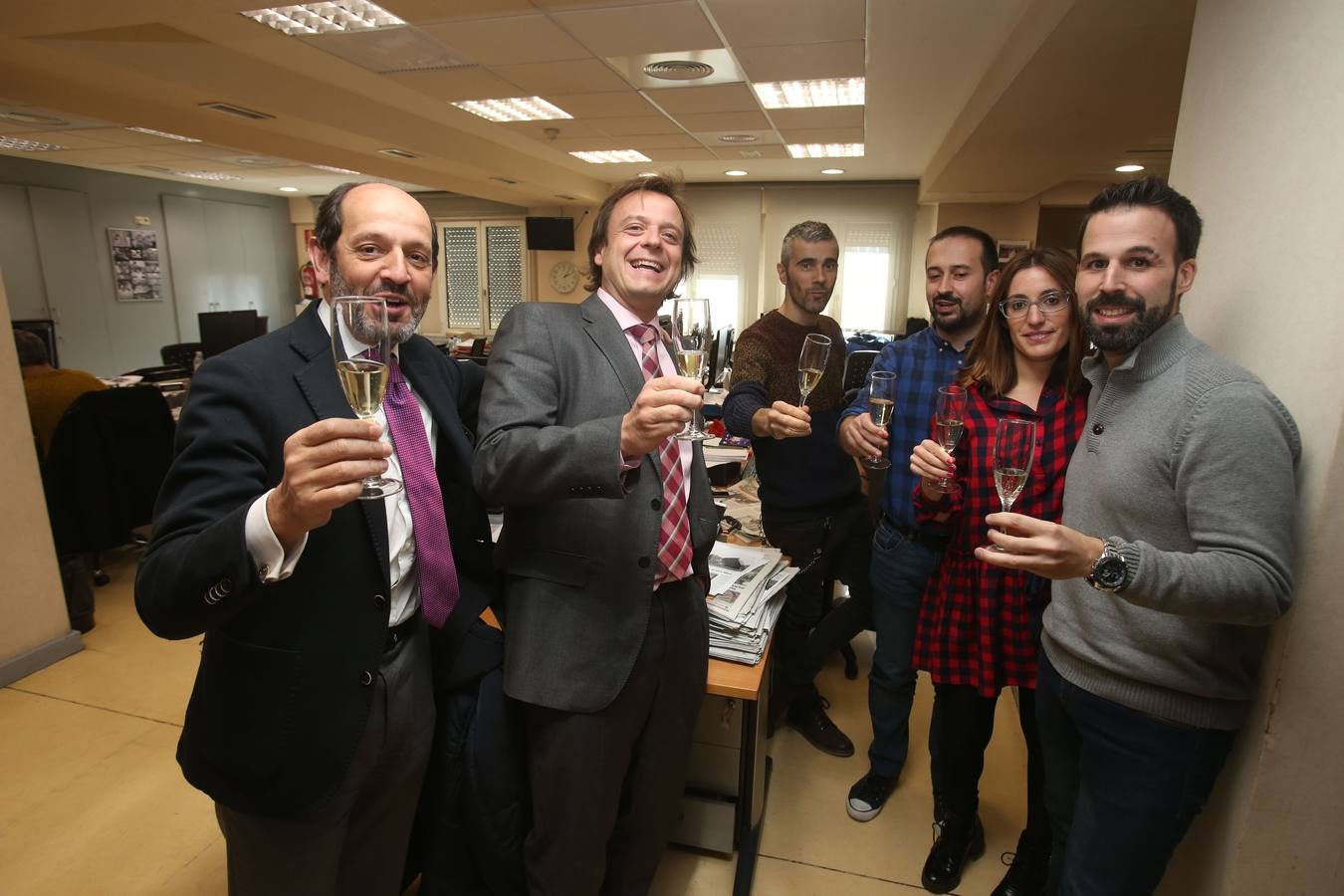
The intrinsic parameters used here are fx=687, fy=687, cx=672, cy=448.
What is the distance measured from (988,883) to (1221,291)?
66.9 inches

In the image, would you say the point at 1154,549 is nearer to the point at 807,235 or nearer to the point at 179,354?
the point at 807,235

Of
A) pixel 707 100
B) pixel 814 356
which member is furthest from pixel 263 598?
pixel 707 100

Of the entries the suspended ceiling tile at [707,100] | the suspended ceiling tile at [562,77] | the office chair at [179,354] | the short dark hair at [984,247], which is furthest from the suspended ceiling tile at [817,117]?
the office chair at [179,354]

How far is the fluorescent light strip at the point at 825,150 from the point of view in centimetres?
665

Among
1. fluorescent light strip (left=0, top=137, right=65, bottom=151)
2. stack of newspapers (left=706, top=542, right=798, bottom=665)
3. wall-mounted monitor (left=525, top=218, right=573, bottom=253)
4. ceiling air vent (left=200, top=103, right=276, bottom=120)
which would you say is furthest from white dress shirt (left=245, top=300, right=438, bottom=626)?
wall-mounted monitor (left=525, top=218, right=573, bottom=253)

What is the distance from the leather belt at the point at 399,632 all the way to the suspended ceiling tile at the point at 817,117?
5.01 meters

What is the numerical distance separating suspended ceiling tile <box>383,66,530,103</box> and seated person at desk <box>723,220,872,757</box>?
297cm

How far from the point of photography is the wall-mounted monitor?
32.4 ft

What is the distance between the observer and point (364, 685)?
46.6 inches

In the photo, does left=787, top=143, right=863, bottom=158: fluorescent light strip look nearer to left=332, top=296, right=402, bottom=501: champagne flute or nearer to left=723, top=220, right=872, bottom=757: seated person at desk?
left=723, top=220, right=872, bottom=757: seated person at desk

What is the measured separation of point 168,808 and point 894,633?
94.3 inches

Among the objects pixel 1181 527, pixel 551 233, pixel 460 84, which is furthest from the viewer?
pixel 551 233

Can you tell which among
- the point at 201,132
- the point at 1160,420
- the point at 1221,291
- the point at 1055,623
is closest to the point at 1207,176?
the point at 1221,291

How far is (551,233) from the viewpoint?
9906 mm
